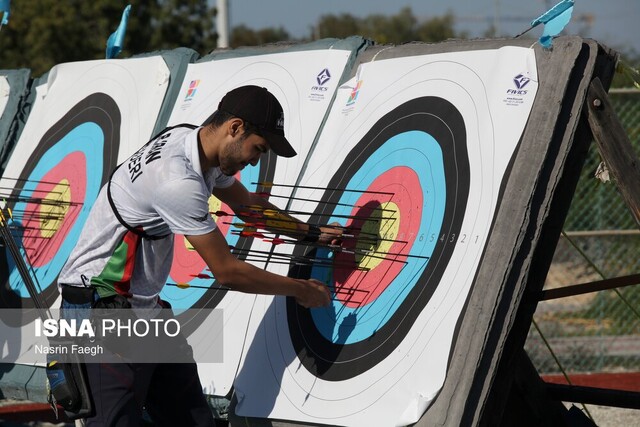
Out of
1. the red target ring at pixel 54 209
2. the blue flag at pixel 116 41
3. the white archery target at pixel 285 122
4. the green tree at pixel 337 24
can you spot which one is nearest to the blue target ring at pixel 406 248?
the white archery target at pixel 285 122

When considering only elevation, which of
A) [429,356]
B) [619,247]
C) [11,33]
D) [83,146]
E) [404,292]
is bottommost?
[429,356]

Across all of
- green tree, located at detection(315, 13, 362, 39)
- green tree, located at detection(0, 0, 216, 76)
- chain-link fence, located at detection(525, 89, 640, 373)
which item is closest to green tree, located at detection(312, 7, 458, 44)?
green tree, located at detection(315, 13, 362, 39)

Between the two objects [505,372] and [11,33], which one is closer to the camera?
[505,372]

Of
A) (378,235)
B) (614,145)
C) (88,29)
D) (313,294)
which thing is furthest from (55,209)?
(88,29)

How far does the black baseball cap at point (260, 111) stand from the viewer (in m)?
3.65

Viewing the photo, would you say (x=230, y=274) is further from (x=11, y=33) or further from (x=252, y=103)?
(x=11, y=33)

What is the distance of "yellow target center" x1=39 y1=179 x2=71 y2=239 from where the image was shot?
5844 mm

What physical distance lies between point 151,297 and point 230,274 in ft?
1.37

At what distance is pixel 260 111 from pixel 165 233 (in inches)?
21.6

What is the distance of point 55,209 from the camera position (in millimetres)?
5934

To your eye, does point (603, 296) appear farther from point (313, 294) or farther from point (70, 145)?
point (313, 294)

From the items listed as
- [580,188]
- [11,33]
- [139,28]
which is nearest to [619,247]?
[580,188]

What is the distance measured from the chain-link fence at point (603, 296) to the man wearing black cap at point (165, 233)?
14.6ft

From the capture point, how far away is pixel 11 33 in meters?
17.5
